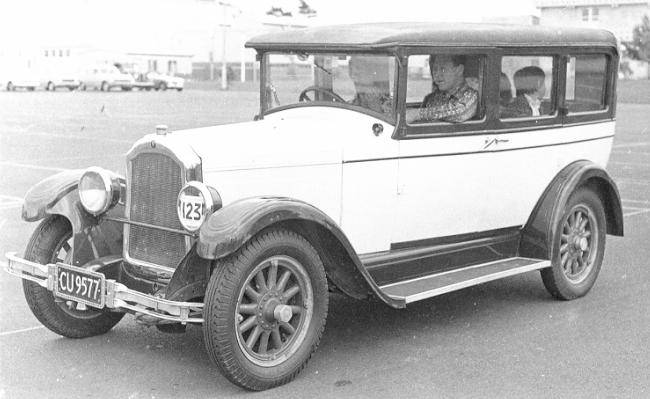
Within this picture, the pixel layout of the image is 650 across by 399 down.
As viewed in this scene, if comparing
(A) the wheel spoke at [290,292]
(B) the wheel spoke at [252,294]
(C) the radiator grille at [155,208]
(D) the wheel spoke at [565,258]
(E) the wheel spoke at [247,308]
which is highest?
(C) the radiator grille at [155,208]

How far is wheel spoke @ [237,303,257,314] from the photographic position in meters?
4.43

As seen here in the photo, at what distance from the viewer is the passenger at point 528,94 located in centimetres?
602

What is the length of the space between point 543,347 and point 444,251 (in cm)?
92

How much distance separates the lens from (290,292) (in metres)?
4.62

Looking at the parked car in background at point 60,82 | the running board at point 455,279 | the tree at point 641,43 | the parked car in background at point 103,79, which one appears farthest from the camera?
the tree at point 641,43

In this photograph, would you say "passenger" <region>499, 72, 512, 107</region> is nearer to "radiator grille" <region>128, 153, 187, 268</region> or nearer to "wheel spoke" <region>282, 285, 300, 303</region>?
"wheel spoke" <region>282, 285, 300, 303</region>

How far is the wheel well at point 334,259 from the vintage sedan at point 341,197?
0.01 meters

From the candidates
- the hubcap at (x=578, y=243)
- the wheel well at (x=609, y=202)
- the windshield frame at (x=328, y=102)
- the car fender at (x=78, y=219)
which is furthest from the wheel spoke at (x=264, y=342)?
the wheel well at (x=609, y=202)

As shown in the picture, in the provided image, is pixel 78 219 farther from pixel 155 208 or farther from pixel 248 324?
pixel 248 324

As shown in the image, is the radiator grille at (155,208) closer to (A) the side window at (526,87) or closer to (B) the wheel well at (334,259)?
(B) the wheel well at (334,259)

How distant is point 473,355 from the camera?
16.3ft

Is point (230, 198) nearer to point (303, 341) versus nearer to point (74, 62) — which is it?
point (303, 341)

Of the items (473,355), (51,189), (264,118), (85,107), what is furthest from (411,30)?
(85,107)

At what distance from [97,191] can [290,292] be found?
127cm
